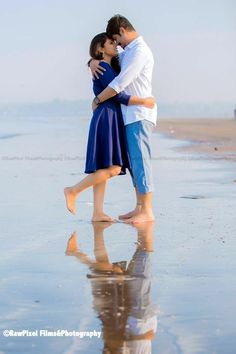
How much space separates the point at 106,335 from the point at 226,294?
2.92 feet

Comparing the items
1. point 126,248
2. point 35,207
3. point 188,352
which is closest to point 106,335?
point 188,352

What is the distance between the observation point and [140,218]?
22.6 feet

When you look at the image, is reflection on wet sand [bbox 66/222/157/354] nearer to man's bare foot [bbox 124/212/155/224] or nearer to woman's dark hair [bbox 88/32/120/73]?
man's bare foot [bbox 124/212/155/224]

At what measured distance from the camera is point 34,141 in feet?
63.6

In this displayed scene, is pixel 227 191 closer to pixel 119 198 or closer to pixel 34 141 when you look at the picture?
pixel 119 198

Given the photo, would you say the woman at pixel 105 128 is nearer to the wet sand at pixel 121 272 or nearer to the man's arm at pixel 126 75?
the man's arm at pixel 126 75

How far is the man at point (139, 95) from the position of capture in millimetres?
7078

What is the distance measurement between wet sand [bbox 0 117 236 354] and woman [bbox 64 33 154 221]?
14.3 inches

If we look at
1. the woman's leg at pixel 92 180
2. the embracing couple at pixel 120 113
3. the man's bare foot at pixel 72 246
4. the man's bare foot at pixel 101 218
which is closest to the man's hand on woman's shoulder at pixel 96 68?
the embracing couple at pixel 120 113

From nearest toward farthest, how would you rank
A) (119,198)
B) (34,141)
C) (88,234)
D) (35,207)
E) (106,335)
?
(106,335), (88,234), (35,207), (119,198), (34,141)

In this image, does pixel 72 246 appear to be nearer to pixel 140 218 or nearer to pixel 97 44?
pixel 140 218

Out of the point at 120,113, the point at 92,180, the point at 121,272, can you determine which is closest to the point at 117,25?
the point at 120,113

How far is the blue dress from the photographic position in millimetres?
7109

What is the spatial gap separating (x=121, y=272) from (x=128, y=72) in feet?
7.52
